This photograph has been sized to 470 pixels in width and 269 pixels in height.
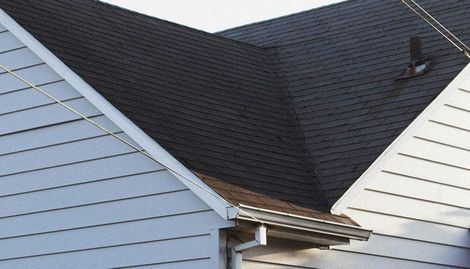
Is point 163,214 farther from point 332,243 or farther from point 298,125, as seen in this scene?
point 298,125

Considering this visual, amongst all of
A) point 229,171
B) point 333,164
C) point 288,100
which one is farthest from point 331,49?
point 229,171

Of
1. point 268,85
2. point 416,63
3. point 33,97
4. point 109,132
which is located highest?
point 268,85

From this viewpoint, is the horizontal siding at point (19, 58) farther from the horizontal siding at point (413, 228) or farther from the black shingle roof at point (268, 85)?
the horizontal siding at point (413, 228)

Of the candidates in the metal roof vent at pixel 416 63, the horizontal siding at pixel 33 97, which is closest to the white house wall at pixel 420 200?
the metal roof vent at pixel 416 63

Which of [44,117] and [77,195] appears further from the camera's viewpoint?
[44,117]

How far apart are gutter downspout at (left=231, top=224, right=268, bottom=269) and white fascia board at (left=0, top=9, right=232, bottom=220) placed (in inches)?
13.2

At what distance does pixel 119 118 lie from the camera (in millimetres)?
11055

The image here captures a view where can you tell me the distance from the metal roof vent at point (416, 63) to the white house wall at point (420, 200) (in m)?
0.55

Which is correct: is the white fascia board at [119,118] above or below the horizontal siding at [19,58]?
below

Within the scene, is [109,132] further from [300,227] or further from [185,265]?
[300,227]

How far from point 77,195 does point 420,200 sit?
364 cm

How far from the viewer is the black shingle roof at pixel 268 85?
11.4 metres

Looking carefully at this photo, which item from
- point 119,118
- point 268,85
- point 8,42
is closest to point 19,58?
point 8,42

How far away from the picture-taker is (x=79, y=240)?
1126cm
